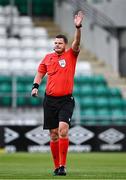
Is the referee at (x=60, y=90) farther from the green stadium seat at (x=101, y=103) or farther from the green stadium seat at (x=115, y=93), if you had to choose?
the green stadium seat at (x=115, y=93)

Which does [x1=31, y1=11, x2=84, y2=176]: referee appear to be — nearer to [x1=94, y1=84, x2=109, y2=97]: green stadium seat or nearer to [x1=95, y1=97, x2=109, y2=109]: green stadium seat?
[x1=95, y1=97, x2=109, y2=109]: green stadium seat

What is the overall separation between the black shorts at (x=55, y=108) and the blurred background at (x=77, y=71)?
31.6 ft

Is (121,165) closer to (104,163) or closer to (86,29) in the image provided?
(104,163)

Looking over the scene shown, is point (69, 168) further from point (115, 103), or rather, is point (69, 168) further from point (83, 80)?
point (83, 80)

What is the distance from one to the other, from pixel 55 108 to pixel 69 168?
2.56 metres

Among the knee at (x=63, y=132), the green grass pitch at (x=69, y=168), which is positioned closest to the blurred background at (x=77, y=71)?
the green grass pitch at (x=69, y=168)

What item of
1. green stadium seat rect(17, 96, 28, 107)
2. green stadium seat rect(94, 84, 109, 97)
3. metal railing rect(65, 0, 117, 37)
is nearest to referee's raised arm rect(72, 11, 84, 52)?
green stadium seat rect(17, 96, 28, 107)

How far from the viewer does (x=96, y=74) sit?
2947 centimetres

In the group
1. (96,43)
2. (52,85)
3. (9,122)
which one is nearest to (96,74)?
(96,43)

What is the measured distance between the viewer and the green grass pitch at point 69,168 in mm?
12344

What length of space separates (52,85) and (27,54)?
16.2m

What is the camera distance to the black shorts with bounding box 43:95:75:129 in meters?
13.0

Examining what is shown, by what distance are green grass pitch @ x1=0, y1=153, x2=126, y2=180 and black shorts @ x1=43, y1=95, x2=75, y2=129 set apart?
766 mm

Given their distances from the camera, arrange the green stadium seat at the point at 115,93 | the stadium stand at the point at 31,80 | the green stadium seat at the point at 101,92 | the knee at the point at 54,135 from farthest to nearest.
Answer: the green stadium seat at the point at 115,93 → the green stadium seat at the point at 101,92 → the stadium stand at the point at 31,80 → the knee at the point at 54,135
